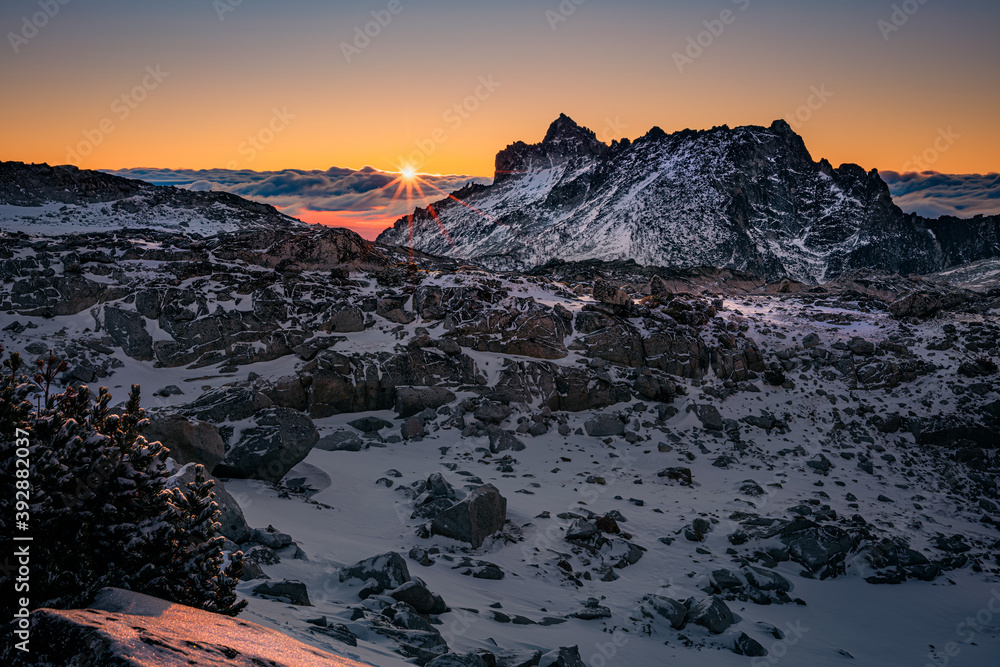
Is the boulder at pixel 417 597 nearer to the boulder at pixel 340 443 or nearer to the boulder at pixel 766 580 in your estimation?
the boulder at pixel 766 580

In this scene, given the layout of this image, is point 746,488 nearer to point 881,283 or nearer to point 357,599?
point 357,599

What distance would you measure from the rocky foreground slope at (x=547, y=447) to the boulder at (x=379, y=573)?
6 centimetres

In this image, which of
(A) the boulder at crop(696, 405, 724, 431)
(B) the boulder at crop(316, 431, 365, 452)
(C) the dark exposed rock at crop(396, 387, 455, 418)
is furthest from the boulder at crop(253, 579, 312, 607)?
(A) the boulder at crop(696, 405, 724, 431)

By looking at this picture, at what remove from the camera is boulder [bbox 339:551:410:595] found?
27.0 feet

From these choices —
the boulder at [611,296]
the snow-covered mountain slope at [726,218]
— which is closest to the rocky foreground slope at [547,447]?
the boulder at [611,296]

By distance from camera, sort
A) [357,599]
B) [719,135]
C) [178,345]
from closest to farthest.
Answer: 1. [357,599]
2. [178,345]
3. [719,135]

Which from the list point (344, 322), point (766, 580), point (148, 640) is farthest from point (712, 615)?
point (344, 322)

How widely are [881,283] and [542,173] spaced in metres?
139

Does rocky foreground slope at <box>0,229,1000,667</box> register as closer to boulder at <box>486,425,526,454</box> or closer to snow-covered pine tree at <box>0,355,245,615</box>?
boulder at <box>486,425,526,454</box>

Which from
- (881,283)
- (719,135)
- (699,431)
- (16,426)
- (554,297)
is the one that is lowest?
(699,431)

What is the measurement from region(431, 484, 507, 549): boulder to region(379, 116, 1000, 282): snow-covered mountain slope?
88629 millimetres

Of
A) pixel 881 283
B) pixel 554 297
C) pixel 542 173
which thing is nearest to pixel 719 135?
pixel 542 173

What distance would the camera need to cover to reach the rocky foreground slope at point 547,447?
8.80 metres

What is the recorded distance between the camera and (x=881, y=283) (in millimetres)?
48469
